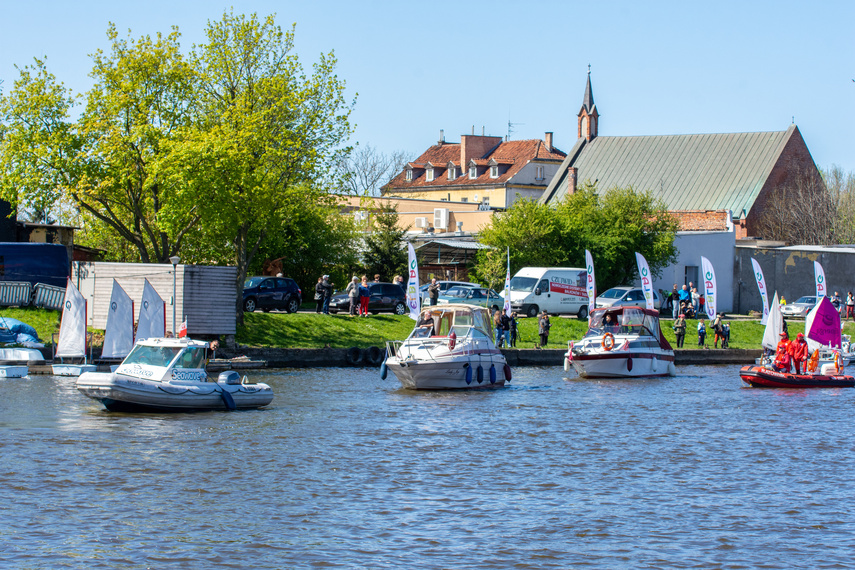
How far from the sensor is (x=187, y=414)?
25484mm

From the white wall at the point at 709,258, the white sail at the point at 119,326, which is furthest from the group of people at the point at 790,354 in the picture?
the white wall at the point at 709,258

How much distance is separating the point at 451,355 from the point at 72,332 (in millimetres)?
11478

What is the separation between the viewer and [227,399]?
1025 inches

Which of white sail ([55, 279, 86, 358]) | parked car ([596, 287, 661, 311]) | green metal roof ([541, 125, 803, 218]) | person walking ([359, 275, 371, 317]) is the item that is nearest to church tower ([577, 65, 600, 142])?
green metal roof ([541, 125, 803, 218])

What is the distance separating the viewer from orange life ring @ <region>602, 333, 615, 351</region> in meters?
36.9

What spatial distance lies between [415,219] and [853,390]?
4846 cm

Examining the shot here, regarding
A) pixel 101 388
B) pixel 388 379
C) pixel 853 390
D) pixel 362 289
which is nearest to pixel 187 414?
pixel 101 388

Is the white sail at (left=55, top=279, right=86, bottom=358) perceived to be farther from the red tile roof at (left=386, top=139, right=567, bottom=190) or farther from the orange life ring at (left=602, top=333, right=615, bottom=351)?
the red tile roof at (left=386, top=139, right=567, bottom=190)

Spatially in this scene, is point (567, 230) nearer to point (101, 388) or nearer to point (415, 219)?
point (415, 219)

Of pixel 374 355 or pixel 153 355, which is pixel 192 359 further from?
pixel 374 355

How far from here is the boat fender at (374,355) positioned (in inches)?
1551

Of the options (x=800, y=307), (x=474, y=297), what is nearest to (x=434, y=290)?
(x=474, y=297)

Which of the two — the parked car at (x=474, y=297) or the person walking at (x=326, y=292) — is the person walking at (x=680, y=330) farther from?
the person walking at (x=326, y=292)

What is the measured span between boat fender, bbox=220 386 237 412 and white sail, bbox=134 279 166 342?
494 centimetres
